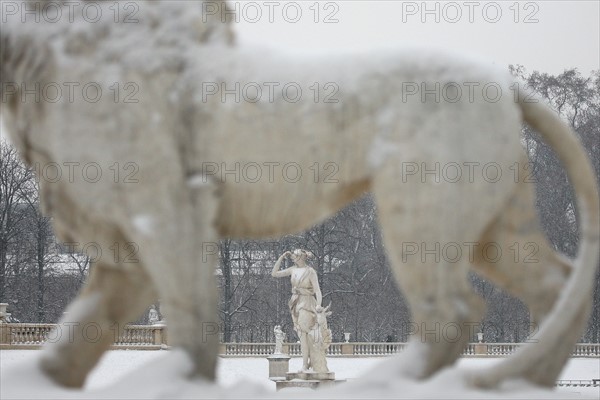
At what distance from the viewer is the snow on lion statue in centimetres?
480

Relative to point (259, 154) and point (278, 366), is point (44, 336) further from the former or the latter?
point (259, 154)

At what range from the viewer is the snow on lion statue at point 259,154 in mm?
4797

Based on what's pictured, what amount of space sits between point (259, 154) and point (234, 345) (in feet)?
97.4

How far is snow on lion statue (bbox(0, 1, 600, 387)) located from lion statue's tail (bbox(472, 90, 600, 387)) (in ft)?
0.03

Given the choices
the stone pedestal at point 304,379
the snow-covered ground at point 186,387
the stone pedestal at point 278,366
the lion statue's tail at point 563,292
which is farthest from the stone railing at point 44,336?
the lion statue's tail at point 563,292

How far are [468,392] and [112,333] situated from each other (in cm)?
179

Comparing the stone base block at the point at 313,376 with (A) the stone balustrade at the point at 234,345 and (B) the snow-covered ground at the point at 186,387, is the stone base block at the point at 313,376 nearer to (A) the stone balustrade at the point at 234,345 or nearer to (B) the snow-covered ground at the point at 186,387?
(A) the stone balustrade at the point at 234,345

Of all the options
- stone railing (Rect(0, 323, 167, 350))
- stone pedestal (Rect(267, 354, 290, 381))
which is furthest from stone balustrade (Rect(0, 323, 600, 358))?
stone pedestal (Rect(267, 354, 290, 381))

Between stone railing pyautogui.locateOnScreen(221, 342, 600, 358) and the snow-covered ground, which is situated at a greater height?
the snow-covered ground

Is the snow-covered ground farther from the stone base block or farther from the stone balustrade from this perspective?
the stone balustrade

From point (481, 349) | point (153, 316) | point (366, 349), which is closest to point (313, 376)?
point (481, 349)

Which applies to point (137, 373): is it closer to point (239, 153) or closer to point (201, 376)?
point (201, 376)

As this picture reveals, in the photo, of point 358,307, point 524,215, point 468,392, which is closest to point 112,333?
point 468,392

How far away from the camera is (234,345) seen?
112 feet
